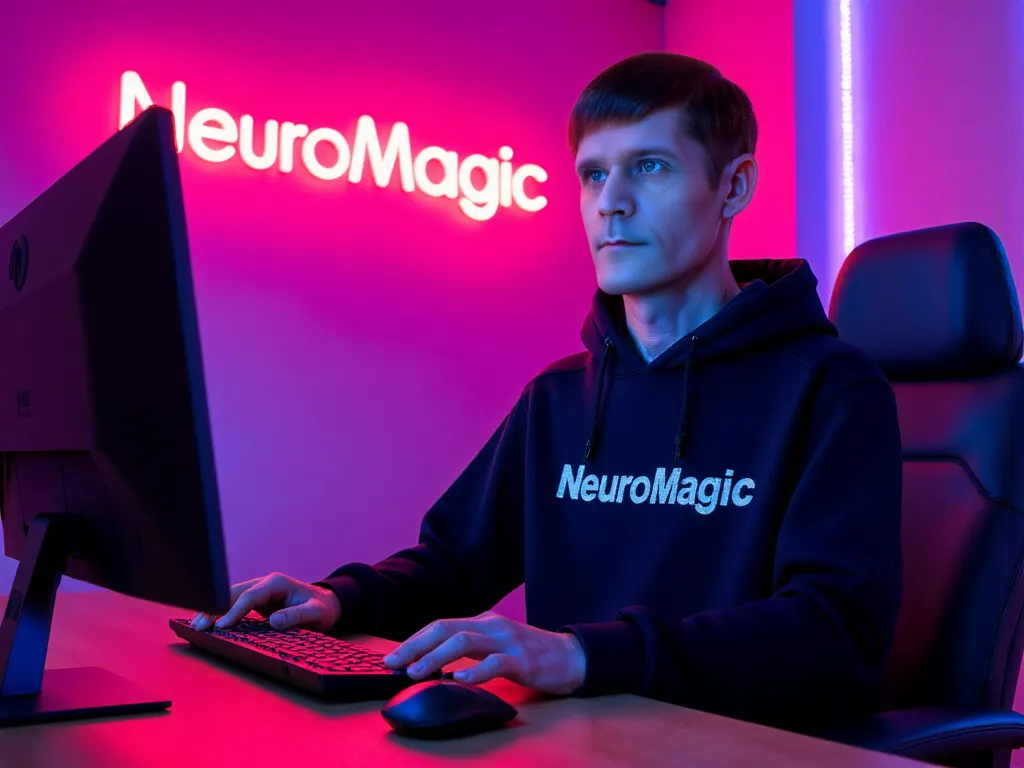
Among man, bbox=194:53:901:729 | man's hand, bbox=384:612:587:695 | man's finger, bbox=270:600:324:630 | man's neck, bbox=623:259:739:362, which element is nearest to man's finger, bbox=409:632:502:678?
man's hand, bbox=384:612:587:695

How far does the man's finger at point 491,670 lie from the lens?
839 millimetres

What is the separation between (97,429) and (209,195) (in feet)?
9.03

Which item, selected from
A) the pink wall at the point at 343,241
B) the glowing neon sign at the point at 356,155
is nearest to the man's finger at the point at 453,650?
the pink wall at the point at 343,241

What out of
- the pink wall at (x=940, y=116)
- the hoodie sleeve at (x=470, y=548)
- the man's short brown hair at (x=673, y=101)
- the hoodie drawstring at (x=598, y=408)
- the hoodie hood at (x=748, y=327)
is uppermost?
the pink wall at (x=940, y=116)

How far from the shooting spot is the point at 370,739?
0.75 metres

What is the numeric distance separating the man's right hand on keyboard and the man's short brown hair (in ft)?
2.59

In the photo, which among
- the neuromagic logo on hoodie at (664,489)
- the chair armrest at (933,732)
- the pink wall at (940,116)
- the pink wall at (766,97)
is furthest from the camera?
the pink wall at (766,97)

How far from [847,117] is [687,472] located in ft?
8.32

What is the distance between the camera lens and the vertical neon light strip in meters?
3.49

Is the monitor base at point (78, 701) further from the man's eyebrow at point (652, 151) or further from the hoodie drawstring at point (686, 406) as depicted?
the man's eyebrow at point (652, 151)

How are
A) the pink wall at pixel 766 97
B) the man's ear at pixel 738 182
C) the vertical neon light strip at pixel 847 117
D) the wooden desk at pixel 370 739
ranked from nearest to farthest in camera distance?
the wooden desk at pixel 370 739, the man's ear at pixel 738 182, the vertical neon light strip at pixel 847 117, the pink wall at pixel 766 97

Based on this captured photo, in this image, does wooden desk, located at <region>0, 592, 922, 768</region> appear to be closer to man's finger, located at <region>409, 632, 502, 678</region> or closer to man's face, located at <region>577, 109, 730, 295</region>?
man's finger, located at <region>409, 632, 502, 678</region>

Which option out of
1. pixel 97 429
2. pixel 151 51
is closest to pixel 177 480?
pixel 97 429

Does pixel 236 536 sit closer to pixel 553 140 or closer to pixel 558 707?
pixel 553 140
